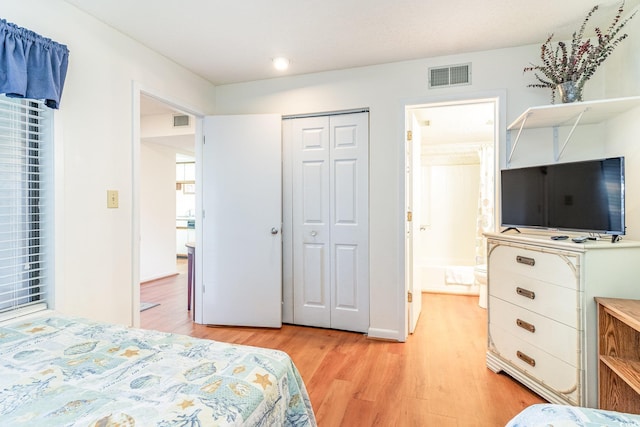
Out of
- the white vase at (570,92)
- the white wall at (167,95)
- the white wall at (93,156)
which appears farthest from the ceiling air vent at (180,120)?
the white vase at (570,92)

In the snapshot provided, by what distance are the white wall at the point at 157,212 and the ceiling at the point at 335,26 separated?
8.61 ft

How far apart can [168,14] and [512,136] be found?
8.29 feet

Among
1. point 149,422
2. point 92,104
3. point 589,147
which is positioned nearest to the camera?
point 149,422

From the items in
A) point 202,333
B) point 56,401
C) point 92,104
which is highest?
point 92,104

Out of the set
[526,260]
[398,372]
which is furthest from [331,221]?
[526,260]

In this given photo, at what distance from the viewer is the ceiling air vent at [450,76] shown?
2465mm

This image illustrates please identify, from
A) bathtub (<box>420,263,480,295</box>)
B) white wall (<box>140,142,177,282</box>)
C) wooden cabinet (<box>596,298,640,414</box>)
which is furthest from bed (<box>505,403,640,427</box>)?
white wall (<box>140,142,177,282</box>)

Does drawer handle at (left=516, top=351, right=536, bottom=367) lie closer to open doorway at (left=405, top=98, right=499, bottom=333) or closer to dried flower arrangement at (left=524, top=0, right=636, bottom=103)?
open doorway at (left=405, top=98, right=499, bottom=333)

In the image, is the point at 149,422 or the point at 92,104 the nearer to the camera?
the point at 149,422

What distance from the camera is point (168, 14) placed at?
196cm

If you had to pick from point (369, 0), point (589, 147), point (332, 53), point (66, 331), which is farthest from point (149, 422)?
point (589, 147)

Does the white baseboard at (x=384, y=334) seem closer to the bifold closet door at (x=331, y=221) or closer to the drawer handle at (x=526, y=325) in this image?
the bifold closet door at (x=331, y=221)

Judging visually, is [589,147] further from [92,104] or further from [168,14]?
[92,104]

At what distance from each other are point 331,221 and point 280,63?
1.43 m
